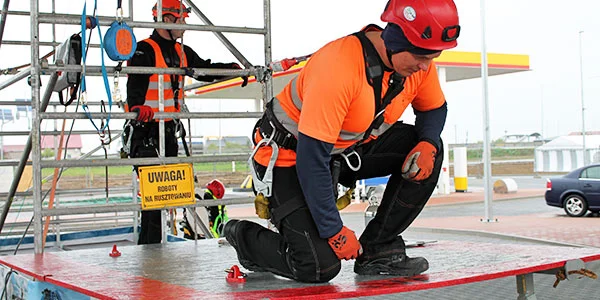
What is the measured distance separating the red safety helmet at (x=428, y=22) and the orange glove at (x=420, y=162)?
0.65 meters

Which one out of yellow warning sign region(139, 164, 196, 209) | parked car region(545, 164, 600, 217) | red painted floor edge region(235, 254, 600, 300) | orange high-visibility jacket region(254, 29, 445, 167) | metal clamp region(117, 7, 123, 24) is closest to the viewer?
red painted floor edge region(235, 254, 600, 300)

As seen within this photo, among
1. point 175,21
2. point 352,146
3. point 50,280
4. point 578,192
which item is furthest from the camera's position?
point 578,192

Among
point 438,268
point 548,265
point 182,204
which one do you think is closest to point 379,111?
point 438,268

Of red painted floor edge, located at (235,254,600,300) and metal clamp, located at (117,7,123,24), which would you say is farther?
metal clamp, located at (117,7,123,24)

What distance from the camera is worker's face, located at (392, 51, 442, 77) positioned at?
3.61m

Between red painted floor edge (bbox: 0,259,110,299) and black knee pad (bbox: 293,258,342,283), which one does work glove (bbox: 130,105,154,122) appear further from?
black knee pad (bbox: 293,258,342,283)

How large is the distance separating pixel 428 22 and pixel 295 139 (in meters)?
0.90

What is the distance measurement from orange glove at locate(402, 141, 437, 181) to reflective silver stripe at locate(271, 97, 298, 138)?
25.3 inches

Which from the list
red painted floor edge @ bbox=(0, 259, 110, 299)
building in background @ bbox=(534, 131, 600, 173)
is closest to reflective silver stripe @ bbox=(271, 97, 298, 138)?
red painted floor edge @ bbox=(0, 259, 110, 299)

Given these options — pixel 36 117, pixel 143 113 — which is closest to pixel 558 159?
pixel 143 113

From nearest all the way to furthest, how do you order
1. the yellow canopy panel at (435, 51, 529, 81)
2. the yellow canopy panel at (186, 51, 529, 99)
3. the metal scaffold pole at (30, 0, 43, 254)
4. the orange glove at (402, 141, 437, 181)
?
the orange glove at (402, 141, 437, 181) < the metal scaffold pole at (30, 0, 43, 254) < the yellow canopy panel at (186, 51, 529, 99) < the yellow canopy panel at (435, 51, 529, 81)

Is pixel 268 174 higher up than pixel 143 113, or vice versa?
pixel 143 113

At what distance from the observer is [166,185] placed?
582 cm

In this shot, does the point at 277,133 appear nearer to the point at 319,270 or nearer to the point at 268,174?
the point at 268,174
